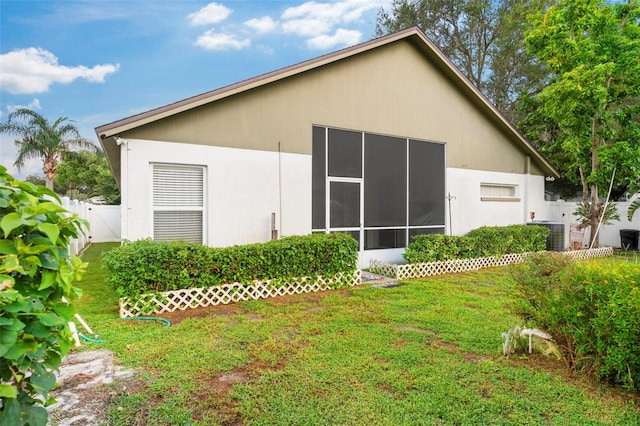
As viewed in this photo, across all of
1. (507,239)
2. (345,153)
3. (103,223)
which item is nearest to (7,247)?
(345,153)

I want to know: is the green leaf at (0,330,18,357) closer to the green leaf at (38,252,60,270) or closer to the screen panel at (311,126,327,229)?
the green leaf at (38,252,60,270)

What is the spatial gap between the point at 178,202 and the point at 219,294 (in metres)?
2.16

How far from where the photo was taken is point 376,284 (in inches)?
335

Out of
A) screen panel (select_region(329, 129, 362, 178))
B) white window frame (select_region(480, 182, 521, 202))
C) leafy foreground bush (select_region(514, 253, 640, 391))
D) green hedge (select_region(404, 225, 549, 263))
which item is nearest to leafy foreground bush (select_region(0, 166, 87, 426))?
leafy foreground bush (select_region(514, 253, 640, 391))

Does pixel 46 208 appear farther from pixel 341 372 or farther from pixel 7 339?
pixel 341 372

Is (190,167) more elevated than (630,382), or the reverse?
(190,167)

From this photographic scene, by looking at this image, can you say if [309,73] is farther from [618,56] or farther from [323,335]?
Answer: [618,56]

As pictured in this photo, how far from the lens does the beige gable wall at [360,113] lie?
782cm

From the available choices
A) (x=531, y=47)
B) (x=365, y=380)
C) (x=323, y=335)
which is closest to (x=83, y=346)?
(x=323, y=335)

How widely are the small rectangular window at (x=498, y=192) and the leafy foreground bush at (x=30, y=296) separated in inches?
513

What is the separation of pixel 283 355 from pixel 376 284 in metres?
4.59

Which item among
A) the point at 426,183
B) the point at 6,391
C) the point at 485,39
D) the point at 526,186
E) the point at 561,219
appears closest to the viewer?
the point at 6,391

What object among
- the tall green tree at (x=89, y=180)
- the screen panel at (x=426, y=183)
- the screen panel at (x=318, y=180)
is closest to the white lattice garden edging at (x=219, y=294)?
the screen panel at (x=318, y=180)

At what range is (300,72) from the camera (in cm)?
867
